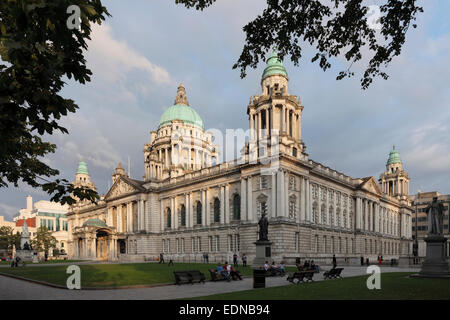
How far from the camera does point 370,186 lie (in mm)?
71500

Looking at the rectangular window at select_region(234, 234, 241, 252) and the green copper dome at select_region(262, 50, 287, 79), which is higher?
the green copper dome at select_region(262, 50, 287, 79)

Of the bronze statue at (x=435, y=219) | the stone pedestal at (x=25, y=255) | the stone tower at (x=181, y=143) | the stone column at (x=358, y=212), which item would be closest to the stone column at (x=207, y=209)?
the stone tower at (x=181, y=143)

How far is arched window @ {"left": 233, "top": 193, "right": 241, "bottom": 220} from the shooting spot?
5409 cm

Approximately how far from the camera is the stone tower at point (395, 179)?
3625 inches

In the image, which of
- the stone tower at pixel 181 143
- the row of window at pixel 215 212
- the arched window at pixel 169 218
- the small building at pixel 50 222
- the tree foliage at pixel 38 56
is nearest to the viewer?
the tree foliage at pixel 38 56

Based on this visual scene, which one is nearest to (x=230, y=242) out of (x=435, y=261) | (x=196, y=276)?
(x=196, y=276)

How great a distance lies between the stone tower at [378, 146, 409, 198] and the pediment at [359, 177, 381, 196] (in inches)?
851

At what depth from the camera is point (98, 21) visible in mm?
6625

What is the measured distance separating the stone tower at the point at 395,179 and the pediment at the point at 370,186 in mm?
21609

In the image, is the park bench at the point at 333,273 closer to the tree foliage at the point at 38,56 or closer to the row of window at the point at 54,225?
the tree foliage at the point at 38,56

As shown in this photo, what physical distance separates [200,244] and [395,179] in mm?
60517

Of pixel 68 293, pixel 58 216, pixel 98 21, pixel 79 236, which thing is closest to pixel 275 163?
pixel 68 293

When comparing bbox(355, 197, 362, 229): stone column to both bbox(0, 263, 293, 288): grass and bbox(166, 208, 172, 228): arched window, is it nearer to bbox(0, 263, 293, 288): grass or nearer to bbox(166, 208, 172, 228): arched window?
bbox(166, 208, 172, 228): arched window

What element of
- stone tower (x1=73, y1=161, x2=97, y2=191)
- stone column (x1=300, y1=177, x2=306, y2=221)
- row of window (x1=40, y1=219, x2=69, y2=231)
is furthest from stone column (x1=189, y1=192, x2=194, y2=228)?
row of window (x1=40, y1=219, x2=69, y2=231)
